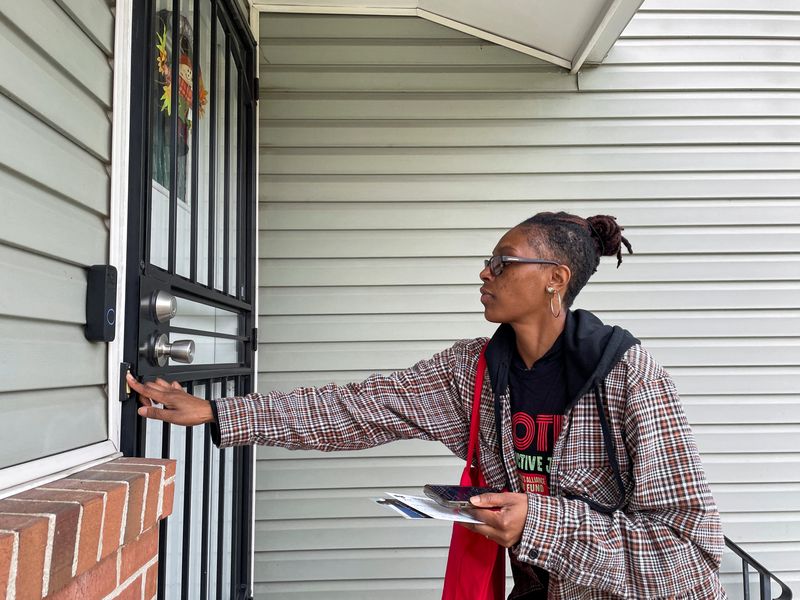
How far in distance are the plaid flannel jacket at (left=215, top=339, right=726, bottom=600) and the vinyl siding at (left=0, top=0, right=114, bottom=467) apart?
1.82ft

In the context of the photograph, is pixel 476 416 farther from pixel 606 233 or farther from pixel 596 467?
pixel 606 233

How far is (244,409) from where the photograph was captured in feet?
5.83

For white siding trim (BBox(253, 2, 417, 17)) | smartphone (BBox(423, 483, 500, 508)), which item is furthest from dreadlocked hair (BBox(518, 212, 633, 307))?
white siding trim (BBox(253, 2, 417, 17))

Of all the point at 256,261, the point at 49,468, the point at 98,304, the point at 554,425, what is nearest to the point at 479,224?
the point at 256,261

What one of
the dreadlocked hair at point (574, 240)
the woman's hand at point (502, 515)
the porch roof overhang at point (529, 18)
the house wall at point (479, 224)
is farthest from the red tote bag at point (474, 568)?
the porch roof overhang at point (529, 18)

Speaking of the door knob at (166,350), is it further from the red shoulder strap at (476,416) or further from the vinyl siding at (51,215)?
the red shoulder strap at (476,416)

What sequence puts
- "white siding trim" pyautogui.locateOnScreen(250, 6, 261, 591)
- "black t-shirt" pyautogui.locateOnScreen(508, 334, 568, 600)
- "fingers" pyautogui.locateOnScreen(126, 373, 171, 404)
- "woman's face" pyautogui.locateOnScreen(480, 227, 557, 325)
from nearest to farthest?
"fingers" pyautogui.locateOnScreen(126, 373, 171, 404) → "black t-shirt" pyautogui.locateOnScreen(508, 334, 568, 600) → "woman's face" pyautogui.locateOnScreen(480, 227, 557, 325) → "white siding trim" pyautogui.locateOnScreen(250, 6, 261, 591)

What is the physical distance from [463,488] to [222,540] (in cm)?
119

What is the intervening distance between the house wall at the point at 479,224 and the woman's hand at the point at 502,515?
5.04ft

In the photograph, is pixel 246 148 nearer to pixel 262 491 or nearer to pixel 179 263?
pixel 179 263

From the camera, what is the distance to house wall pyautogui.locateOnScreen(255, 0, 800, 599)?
9.85 ft

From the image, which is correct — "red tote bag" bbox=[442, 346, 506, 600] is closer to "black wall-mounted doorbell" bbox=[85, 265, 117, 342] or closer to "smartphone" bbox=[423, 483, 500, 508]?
"smartphone" bbox=[423, 483, 500, 508]

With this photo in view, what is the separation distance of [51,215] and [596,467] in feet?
4.14

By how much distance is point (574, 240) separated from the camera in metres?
1.85
